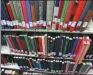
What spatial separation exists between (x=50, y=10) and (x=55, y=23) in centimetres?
14

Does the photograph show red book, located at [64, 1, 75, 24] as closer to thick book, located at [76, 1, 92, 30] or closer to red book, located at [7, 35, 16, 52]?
thick book, located at [76, 1, 92, 30]

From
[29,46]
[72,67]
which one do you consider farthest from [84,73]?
[29,46]

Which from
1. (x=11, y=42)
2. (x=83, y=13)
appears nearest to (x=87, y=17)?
(x=83, y=13)

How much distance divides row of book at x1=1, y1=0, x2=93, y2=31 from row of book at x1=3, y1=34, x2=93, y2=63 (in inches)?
4.2

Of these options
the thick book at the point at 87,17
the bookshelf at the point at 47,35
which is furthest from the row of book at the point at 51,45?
the thick book at the point at 87,17

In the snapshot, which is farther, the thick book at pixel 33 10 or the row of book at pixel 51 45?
the row of book at pixel 51 45

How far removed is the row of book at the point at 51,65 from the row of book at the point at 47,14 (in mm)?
457

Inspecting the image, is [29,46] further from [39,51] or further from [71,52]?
[71,52]

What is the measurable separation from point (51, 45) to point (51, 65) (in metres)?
0.33

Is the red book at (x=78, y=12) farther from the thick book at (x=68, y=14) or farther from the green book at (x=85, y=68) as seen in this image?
the green book at (x=85, y=68)

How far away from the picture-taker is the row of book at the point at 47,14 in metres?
1.14

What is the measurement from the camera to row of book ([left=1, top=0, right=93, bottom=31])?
1.14 meters

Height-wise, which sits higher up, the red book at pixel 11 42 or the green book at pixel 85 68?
the red book at pixel 11 42

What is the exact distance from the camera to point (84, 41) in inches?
52.6
